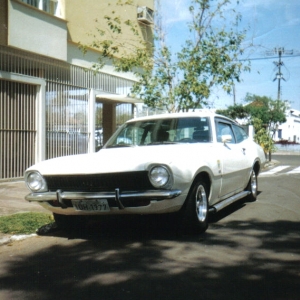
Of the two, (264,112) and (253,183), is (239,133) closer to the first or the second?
(253,183)

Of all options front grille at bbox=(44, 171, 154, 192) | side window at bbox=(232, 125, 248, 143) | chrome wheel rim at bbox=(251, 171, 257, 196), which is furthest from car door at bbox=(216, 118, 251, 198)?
front grille at bbox=(44, 171, 154, 192)

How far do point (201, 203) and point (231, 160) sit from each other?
1.40m

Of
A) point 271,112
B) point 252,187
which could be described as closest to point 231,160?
point 252,187

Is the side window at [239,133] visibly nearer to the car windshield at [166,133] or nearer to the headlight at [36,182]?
the car windshield at [166,133]

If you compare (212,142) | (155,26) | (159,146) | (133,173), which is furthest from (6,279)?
(155,26)

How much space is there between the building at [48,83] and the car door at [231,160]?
6370 millimetres

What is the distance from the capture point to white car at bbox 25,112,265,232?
17.6 feet

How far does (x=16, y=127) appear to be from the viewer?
12.3 metres

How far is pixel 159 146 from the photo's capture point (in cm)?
649

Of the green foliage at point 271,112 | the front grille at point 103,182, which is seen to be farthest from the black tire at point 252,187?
the green foliage at point 271,112

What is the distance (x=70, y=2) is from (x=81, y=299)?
508 inches

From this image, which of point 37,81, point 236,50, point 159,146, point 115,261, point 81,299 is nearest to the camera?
point 81,299

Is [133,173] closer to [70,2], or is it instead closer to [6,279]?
[6,279]

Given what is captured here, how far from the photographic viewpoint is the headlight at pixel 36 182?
5.86m
